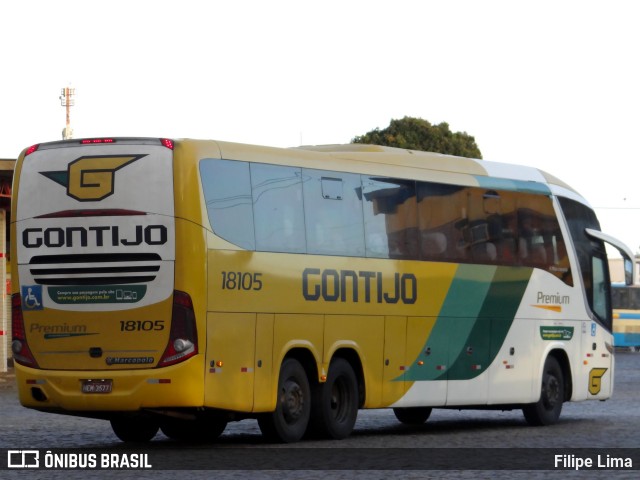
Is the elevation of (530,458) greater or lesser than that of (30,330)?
lesser

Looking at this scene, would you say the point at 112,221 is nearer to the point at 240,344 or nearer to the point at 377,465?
the point at 240,344

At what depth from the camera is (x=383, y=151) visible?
2027 cm

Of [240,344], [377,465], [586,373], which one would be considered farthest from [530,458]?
[586,373]

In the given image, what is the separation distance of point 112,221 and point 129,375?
5.20 ft

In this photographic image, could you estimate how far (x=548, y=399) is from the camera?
904 inches

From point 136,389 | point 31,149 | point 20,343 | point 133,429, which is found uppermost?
point 31,149

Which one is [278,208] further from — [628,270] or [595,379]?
[595,379]

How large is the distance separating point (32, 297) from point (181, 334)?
174cm

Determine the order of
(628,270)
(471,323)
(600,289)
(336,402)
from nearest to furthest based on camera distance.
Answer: (336,402), (471,323), (628,270), (600,289)

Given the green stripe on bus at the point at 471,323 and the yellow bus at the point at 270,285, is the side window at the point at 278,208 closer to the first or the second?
the yellow bus at the point at 270,285

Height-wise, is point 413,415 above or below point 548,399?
below

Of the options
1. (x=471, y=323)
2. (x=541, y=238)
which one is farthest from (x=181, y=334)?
(x=541, y=238)

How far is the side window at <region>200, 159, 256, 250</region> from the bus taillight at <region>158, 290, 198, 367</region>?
879 mm

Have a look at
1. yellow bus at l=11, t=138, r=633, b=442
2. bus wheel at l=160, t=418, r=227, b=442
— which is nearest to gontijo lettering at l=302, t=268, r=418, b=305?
yellow bus at l=11, t=138, r=633, b=442
